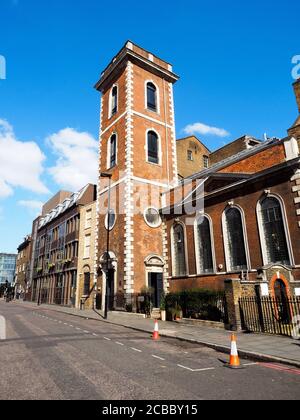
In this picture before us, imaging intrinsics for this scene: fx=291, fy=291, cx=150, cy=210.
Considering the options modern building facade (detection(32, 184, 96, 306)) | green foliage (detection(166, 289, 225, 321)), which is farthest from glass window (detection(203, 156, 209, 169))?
Result: green foliage (detection(166, 289, 225, 321))

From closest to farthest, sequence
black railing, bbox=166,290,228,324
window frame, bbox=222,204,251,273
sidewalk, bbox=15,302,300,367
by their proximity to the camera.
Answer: sidewalk, bbox=15,302,300,367 → black railing, bbox=166,290,228,324 → window frame, bbox=222,204,251,273

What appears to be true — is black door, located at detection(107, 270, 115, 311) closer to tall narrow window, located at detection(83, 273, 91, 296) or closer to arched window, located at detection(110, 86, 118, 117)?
tall narrow window, located at detection(83, 273, 91, 296)

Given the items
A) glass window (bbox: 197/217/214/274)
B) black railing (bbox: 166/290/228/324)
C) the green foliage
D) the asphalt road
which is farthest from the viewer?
glass window (bbox: 197/217/214/274)

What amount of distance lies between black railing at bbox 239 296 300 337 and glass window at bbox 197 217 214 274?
6023 millimetres

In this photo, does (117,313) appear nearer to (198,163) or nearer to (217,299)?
(217,299)

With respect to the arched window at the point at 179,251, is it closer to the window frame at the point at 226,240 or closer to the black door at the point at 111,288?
the window frame at the point at 226,240

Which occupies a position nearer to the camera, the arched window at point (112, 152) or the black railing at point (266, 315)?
the black railing at point (266, 315)

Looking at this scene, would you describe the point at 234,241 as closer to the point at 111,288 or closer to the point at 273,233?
the point at 273,233

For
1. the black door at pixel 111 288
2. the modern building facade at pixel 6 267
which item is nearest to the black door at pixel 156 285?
the black door at pixel 111 288

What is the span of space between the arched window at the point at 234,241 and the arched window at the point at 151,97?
564 inches

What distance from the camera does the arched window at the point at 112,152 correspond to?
26812mm

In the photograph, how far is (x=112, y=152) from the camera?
27.4 meters

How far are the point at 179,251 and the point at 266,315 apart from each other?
10255mm

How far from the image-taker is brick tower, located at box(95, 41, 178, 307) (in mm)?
22562
